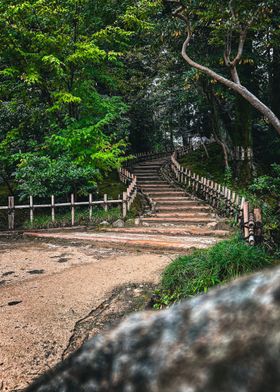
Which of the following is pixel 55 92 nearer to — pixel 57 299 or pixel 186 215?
pixel 186 215

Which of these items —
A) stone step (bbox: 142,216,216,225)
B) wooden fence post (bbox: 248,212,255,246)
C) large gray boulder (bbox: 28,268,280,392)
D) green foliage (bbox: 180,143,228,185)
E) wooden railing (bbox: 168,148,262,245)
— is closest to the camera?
large gray boulder (bbox: 28,268,280,392)

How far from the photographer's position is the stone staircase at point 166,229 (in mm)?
Result: 7719

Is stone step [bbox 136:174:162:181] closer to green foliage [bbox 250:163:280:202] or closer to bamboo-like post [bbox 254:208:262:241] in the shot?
green foliage [bbox 250:163:280:202]

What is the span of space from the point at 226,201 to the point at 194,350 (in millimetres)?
11982

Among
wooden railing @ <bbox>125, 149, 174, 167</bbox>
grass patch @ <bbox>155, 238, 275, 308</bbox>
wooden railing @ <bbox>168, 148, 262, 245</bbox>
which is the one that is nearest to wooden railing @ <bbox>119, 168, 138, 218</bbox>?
wooden railing @ <bbox>168, 148, 262, 245</bbox>

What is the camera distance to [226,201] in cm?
1211

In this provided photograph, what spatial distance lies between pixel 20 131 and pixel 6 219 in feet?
14.0

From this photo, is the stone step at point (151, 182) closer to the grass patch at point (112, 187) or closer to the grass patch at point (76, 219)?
the grass patch at point (112, 187)

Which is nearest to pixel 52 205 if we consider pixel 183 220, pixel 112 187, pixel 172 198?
pixel 183 220

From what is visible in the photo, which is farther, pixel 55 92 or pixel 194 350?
pixel 55 92

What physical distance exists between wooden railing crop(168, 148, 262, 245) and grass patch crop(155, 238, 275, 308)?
138 cm

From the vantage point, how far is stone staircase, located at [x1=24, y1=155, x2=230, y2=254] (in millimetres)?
7719

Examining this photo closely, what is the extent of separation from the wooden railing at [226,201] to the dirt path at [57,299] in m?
1.73

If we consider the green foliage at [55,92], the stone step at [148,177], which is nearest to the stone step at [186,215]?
the green foliage at [55,92]
